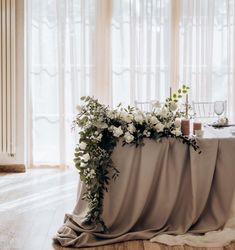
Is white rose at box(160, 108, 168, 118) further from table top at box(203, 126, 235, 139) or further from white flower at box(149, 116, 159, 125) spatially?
table top at box(203, 126, 235, 139)

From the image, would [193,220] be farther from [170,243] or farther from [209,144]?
[209,144]

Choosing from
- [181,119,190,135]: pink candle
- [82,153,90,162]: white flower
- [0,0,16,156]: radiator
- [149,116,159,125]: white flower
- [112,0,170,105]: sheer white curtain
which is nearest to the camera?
[82,153,90,162]: white flower

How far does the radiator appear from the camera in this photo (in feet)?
20.5

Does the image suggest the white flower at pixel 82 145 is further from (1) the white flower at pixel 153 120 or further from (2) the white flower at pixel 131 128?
(1) the white flower at pixel 153 120

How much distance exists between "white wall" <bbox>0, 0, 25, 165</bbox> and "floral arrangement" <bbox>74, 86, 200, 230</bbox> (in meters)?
2.56

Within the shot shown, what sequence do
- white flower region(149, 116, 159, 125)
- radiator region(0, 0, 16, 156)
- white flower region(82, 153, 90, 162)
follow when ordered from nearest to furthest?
white flower region(82, 153, 90, 162) < white flower region(149, 116, 159, 125) < radiator region(0, 0, 16, 156)

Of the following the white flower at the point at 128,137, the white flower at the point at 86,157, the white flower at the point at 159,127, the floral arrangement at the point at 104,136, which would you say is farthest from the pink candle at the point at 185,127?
the white flower at the point at 86,157

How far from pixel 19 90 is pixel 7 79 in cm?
20

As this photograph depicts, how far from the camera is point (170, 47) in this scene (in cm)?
646

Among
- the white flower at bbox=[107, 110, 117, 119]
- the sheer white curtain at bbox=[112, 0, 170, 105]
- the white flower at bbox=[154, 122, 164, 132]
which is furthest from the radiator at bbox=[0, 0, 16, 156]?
the white flower at bbox=[154, 122, 164, 132]

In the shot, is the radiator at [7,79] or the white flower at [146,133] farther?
the radiator at [7,79]

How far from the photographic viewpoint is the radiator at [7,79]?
6.25 meters

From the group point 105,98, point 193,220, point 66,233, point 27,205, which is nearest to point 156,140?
point 193,220

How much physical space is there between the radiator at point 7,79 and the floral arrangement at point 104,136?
2548mm
